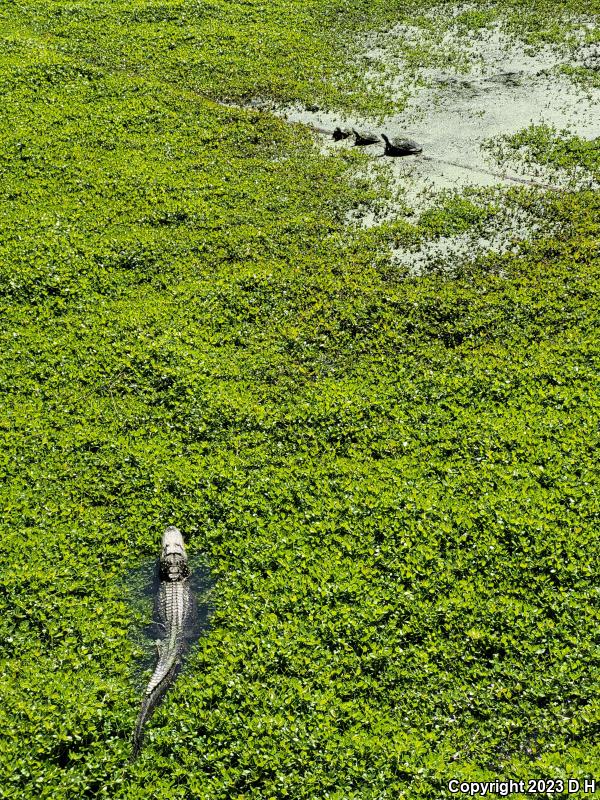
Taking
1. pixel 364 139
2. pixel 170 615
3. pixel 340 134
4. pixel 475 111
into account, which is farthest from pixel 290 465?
pixel 475 111

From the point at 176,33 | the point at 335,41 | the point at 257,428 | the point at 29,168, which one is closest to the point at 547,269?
the point at 257,428

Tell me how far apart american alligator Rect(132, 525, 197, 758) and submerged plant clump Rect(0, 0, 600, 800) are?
0.57 feet

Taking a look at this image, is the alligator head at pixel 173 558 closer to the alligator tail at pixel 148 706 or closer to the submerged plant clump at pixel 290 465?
the submerged plant clump at pixel 290 465

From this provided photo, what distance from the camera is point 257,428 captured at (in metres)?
11.6

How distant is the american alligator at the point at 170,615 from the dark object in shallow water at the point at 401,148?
44.7ft

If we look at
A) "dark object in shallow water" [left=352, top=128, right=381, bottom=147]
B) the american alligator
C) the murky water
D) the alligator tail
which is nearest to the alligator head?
the american alligator

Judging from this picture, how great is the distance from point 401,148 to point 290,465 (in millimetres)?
11968

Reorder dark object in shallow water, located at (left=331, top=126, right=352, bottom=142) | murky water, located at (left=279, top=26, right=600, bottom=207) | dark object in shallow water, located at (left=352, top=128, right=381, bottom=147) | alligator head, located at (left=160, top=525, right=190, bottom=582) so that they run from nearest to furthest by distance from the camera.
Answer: alligator head, located at (left=160, top=525, right=190, bottom=582) → murky water, located at (left=279, top=26, right=600, bottom=207) → dark object in shallow water, located at (left=352, top=128, right=381, bottom=147) → dark object in shallow water, located at (left=331, top=126, right=352, bottom=142)

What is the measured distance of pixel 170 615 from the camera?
895cm

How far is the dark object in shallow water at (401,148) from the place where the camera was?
1898 centimetres

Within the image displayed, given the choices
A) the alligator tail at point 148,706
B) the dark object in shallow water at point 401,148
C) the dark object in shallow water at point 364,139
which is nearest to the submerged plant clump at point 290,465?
the alligator tail at point 148,706

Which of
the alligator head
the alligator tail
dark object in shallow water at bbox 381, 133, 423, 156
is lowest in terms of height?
the alligator tail

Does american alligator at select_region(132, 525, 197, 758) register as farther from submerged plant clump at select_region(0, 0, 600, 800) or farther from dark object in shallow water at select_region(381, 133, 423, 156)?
dark object in shallow water at select_region(381, 133, 423, 156)

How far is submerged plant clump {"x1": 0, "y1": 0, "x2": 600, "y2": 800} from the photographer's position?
7.70m
